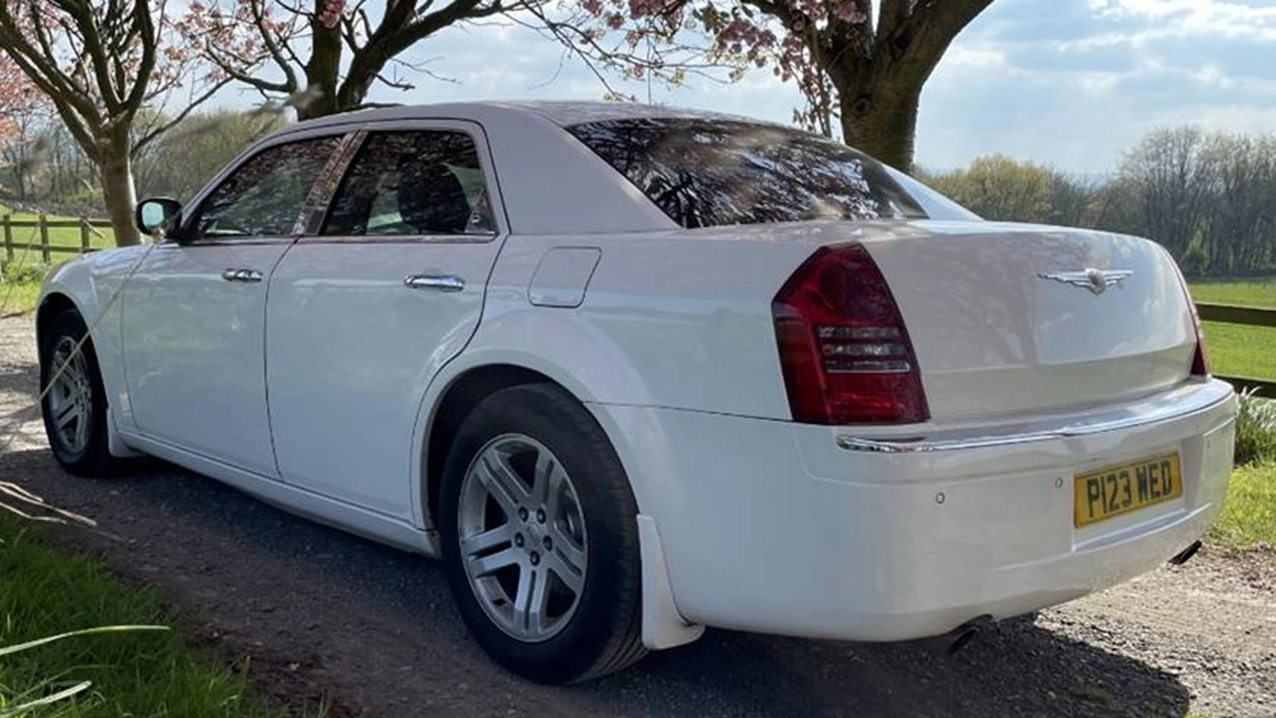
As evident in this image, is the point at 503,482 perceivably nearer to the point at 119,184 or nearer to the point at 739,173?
the point at 739,173

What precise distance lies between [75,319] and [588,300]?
3.26m

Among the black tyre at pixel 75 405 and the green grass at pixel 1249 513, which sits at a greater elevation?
the black tyre at pixel 75 405

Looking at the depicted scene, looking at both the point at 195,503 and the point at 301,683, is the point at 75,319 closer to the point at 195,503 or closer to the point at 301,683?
the point at 195,503

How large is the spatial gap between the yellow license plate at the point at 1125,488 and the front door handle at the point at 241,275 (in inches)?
107

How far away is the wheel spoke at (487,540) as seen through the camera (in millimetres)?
3019

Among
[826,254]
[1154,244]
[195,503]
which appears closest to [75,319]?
[195,503]

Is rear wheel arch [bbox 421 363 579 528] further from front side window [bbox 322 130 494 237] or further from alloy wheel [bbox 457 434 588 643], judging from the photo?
front side window [bbox 322 130 494 237]

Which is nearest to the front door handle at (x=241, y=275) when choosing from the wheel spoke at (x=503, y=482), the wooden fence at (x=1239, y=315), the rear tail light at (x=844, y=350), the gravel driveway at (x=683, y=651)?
the gravel driveway at (x=683, y=651)

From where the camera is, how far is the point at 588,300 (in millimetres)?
2705

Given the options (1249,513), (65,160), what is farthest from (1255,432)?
(65,160)

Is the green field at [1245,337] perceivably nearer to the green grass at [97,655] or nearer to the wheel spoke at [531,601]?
the wheel spoke at [531,601]

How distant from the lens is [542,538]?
293 centimetres

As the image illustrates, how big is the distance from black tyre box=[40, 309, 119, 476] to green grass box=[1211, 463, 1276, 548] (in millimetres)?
4689

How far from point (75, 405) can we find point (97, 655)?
2.59 m
